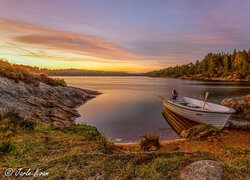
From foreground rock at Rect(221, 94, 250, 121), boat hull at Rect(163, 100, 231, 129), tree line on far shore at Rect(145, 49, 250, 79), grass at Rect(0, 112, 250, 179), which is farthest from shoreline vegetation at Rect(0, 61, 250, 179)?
tree line on far shore at Rect(145, 49, 250, 79)

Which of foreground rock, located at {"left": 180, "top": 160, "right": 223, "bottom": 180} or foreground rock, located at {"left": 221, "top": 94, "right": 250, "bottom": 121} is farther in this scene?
foreground rock, located at {"left": 221, "top": 94, "right": 250, "bottom": 121}

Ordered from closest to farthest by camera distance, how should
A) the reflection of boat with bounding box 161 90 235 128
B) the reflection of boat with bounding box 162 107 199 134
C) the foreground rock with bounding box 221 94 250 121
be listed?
the reflection of boat with bounding box 161 90 235 128
the reflection of boat with bounding box 162 107 199 134
the foreground rock with bounding box 221 94 250 121

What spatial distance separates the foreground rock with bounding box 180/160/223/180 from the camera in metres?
4.06

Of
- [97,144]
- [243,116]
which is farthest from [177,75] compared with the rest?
[97,144]

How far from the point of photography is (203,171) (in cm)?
420

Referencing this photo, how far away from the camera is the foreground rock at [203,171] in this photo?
406cm

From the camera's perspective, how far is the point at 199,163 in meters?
4.57

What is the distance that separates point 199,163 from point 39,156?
13.3 ft

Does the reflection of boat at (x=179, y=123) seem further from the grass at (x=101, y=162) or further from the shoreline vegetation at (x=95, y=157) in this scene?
the grass at (x=101, y=162)

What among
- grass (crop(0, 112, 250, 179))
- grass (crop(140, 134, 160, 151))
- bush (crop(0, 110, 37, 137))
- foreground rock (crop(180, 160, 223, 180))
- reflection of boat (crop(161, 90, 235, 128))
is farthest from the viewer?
reflection of boat (crop(161, 90, 235, 128))

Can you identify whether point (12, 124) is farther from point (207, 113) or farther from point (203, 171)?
point (207, 113)

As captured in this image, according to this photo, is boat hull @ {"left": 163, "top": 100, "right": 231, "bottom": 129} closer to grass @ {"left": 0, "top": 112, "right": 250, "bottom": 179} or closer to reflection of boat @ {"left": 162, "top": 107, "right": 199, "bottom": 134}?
reflection of boat @ {"left": 162, "top": 107, "right": 199, "bottom": 134}

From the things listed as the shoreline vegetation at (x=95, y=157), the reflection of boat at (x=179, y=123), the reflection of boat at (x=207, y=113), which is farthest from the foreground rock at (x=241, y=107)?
the shoreline vegetation at (x=95, y=157)

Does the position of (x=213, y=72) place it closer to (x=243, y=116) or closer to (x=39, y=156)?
(x=243, y=116)
